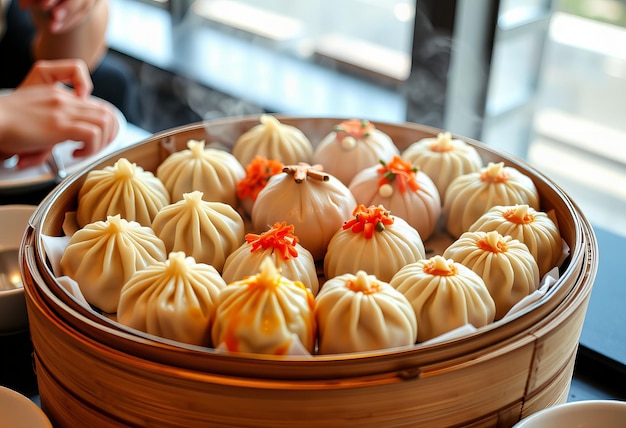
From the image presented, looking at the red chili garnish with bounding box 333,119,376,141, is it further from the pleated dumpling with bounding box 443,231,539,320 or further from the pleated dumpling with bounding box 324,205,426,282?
the pleated dumpling with bounding box 443,231,539,320

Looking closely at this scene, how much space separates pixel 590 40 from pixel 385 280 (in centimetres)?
199

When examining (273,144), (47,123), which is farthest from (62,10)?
(273,144)

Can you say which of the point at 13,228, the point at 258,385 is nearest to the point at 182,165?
the point at 13,228

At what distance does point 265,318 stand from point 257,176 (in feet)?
1.69

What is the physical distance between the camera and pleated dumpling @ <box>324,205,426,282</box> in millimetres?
1139

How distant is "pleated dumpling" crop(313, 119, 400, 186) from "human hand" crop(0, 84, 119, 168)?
63 cm

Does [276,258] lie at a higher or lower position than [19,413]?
higher

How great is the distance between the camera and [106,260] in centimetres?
112

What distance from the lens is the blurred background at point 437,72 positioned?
2271 millimetres

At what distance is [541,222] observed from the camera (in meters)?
1.21

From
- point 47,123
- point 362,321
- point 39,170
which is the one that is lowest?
point 39,170

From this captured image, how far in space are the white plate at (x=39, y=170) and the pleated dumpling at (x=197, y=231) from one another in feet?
1.90

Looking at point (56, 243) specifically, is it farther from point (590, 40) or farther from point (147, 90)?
point (147, 90)

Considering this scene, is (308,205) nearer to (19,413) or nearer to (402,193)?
(402,193)
